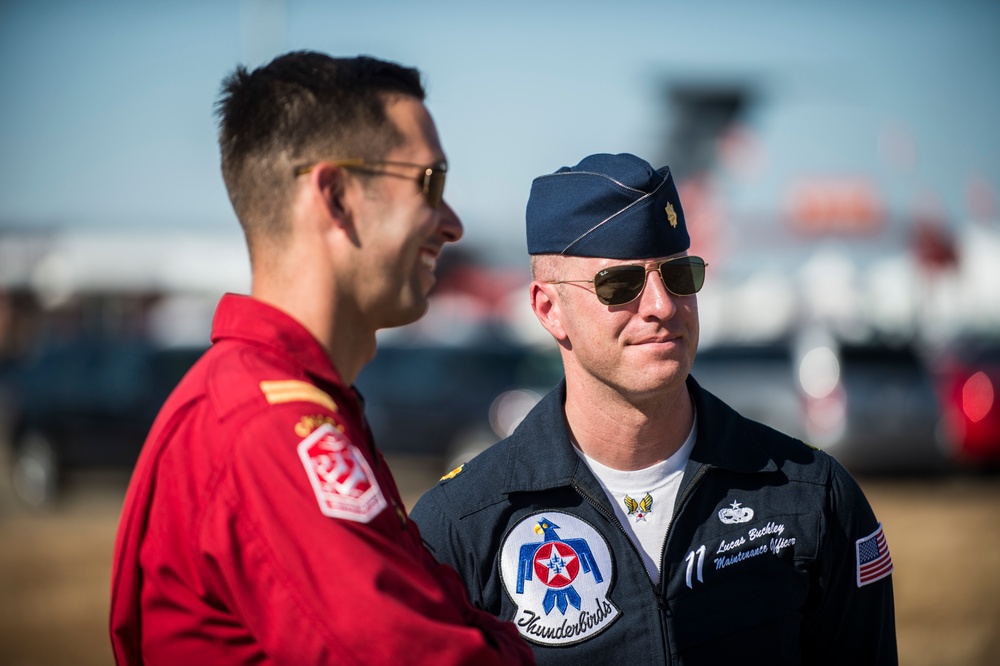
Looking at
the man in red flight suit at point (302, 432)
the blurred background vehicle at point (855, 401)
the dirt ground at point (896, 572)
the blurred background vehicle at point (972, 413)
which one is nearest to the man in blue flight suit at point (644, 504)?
the man in red flight suit at point (302, 432)

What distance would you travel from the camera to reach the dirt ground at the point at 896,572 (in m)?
6.72

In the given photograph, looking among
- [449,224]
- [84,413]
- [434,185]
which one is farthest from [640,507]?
[84,413]

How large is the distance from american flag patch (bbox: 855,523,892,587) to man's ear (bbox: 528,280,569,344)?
104 cm

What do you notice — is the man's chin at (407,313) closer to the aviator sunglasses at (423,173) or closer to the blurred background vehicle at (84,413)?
the aviator sunglasses at (423,173)

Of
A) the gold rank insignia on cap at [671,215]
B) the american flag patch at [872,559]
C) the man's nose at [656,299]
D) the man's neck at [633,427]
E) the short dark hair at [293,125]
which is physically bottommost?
the american flag patch at [872,559]

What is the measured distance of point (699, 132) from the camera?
3891 cm

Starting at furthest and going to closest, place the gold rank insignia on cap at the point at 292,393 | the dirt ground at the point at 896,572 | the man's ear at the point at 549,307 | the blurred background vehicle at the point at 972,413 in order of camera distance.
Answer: the blurred background vehicle at the point at 972,413 < the dirt ground at the point at 896,572 < the man's ear at the point at 549,307 < the gold rank insignia on cap at the point at 292,393

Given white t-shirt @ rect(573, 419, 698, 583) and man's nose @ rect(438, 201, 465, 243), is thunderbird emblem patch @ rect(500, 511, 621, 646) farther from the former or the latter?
man's nose @ rect(438, 201, 465, 243)

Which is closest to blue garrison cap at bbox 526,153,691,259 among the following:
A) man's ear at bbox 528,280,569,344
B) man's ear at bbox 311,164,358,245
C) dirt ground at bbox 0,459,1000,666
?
man's ear at bbox 528,280,569,344

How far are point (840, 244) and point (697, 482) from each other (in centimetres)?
3304

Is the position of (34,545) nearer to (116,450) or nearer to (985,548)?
(116,450)

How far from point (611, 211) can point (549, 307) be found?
1.31 ft

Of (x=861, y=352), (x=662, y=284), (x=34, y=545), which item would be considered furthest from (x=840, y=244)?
(x=662, y=284)

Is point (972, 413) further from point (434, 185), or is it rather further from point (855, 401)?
point (434, 185)
